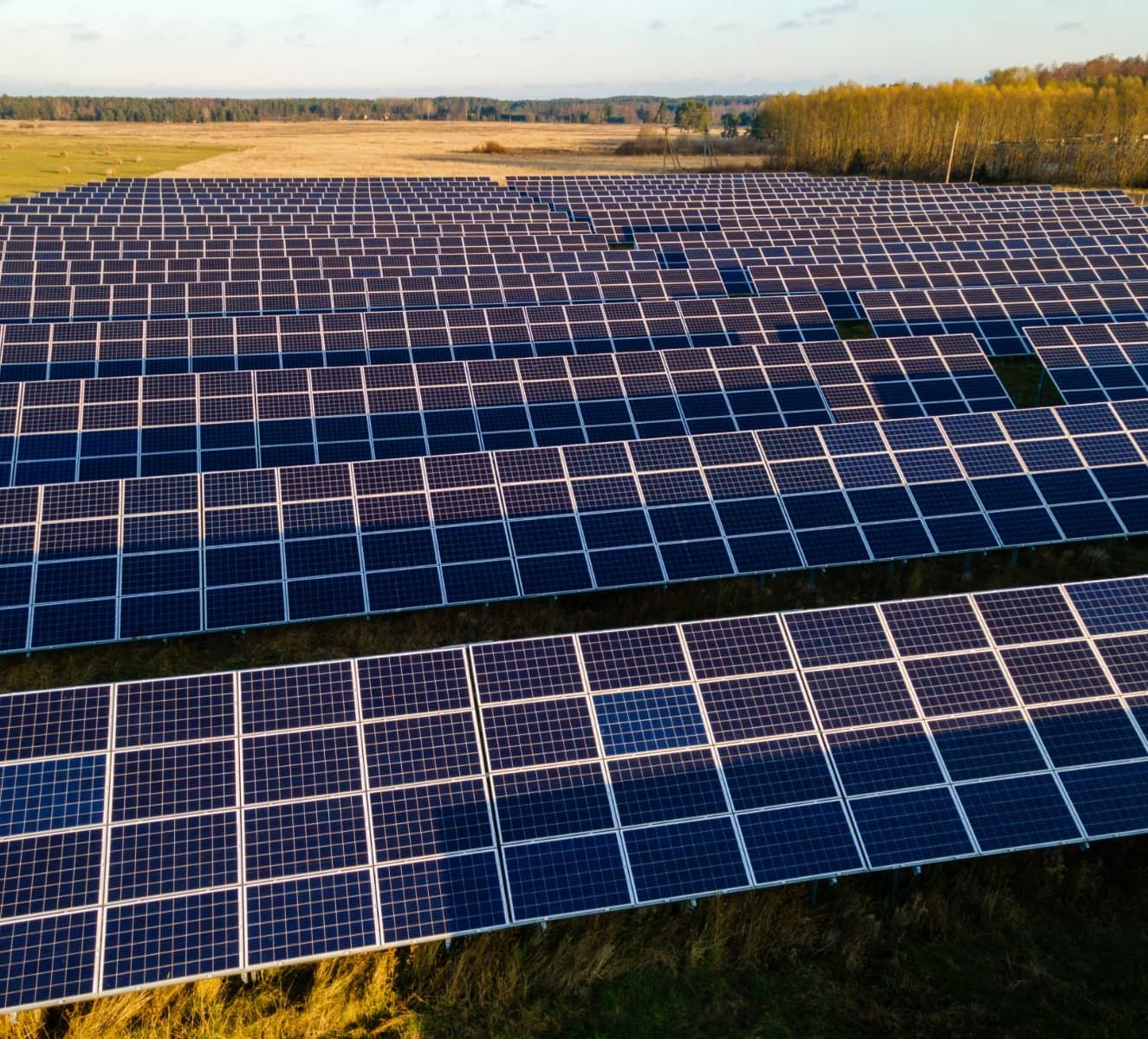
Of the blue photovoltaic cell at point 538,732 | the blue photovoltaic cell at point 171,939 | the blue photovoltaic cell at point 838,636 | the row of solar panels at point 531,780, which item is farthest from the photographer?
the blue photovoltaic cell at point 838,636

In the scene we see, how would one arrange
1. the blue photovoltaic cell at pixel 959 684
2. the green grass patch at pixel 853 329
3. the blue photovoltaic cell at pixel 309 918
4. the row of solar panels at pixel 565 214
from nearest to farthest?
the blue photovoltaic cell at pixel 309 918 < the blue photovoltaic cell at pixel 959 684 < the green grass patch at pixel 853 329 < the row of solar panels at pixel 565 214

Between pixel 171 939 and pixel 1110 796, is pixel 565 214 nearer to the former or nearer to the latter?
pixel 1110 796

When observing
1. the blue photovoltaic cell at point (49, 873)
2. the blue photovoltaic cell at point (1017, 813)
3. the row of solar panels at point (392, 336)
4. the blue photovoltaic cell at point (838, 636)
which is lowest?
the row of solar panels at point (392, 336)

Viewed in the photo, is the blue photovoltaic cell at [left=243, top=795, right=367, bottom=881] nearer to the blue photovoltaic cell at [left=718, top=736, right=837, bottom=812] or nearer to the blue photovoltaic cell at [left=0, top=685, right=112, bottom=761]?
the blue photovoltaic cell at [left=0, top=685, right=112, bottom=761]

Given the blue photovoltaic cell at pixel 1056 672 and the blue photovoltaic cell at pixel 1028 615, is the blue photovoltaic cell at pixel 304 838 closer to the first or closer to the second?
the blue photovoltaic cell at pixel 1056 672

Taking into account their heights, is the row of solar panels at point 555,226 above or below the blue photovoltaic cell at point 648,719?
below

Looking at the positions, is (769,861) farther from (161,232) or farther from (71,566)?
(161,232)

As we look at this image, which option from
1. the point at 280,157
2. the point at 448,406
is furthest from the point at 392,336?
the point at 280,157

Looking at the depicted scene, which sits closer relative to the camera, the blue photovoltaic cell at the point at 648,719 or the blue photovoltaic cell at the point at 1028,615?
the blue photovoltaic cell at the point at 648,719

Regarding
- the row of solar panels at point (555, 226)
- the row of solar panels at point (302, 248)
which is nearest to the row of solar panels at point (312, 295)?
the row of solar panels at point (302, 248)
